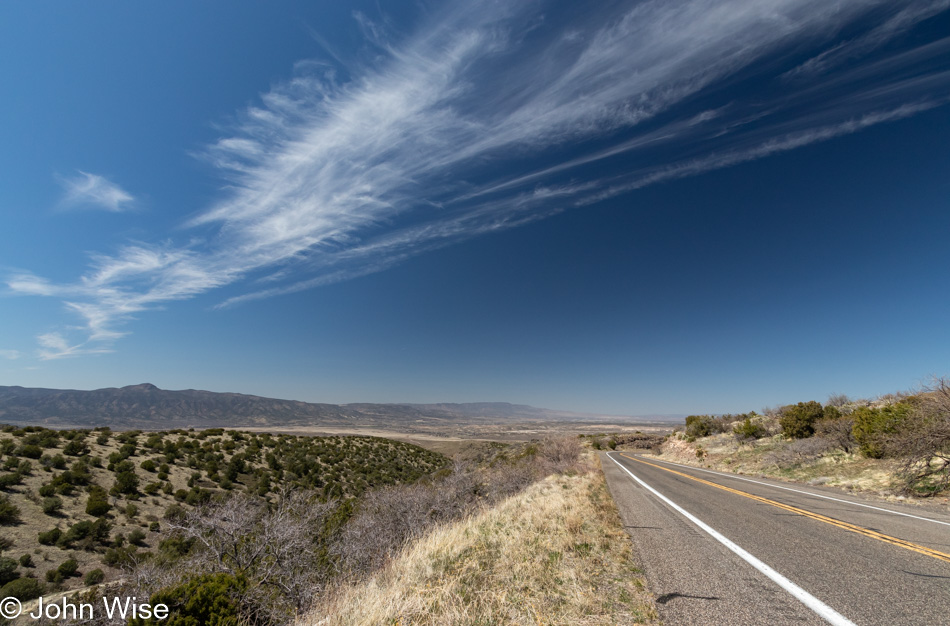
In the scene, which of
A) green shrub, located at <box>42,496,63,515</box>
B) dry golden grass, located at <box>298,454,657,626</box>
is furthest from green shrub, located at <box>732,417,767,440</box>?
green shrub, located at <box>42,496,63,515</box>

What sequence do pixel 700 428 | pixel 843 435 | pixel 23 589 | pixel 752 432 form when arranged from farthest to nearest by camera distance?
pixel 700 428 < pixel 752 432 < pixel 843 435 < pixel 23 589

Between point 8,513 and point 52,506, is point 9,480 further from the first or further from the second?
point 8,513

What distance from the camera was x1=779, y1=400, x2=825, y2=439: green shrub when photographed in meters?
22.9

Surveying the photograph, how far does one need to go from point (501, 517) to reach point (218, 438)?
3408 cm

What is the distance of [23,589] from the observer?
35.3ft

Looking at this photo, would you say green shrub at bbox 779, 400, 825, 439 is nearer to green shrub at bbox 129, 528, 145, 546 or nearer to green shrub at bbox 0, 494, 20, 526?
green shrub at bbox 129, 528, 145, 546

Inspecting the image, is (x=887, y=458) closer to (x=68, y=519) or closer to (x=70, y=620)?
(x=70, y=620)

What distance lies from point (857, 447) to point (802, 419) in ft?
28.0

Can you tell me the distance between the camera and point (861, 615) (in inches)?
138

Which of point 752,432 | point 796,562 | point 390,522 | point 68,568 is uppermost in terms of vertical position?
point 796,562

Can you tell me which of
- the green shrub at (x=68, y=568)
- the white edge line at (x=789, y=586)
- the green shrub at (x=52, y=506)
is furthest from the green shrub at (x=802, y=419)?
the green shrub at (x=52, y=506)

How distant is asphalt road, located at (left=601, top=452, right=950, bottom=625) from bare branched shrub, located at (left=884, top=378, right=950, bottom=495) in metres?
2.08

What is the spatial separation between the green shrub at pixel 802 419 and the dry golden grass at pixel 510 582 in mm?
23479

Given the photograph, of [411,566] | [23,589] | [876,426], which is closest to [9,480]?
[23,589]
